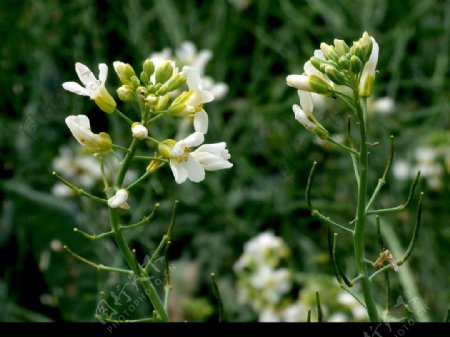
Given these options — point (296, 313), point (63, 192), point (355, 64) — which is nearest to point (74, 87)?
point (355, 64)

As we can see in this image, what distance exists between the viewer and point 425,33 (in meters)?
2.48

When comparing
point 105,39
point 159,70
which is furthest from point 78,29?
point 159,70

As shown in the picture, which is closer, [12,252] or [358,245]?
[358,245]

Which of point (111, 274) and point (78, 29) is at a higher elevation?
point (78, 29)

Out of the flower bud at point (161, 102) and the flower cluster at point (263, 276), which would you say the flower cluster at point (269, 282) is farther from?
the flower bud at point (161, 102)

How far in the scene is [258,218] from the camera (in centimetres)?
220

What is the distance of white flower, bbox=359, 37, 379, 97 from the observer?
732mm

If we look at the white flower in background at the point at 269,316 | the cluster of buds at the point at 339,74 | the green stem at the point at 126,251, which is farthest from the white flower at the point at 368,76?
the white flower in background at the point at 269,316

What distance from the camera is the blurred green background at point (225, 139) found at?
76.3 inches

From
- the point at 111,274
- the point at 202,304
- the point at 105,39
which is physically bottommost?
the point at 202,304

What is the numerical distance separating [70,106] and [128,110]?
0.48 ft

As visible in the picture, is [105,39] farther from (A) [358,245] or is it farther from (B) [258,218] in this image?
(A) [358,245]
